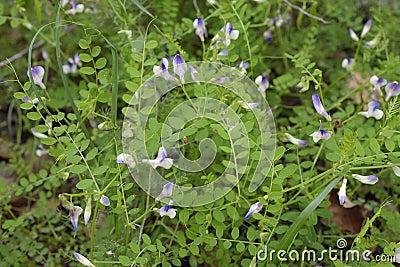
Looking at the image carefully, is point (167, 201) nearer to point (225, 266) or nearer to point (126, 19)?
point (225, 266)

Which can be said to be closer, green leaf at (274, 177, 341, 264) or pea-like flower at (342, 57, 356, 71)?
green leaf at (274, 177, 341, 264)

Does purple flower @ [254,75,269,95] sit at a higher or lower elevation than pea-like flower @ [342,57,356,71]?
higher

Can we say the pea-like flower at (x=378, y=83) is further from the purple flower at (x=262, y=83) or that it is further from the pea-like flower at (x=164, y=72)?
the pea-like flower at (x=164, y=72)

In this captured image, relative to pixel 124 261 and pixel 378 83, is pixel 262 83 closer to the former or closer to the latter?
pixel 378 83

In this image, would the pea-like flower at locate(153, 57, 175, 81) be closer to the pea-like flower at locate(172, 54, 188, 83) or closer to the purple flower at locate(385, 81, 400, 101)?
the pea-like flower at locate(172, 54, 188, 83)

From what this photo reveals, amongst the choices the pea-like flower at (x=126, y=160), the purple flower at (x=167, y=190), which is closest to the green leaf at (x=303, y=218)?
the purple flower at (x=167, y=190)

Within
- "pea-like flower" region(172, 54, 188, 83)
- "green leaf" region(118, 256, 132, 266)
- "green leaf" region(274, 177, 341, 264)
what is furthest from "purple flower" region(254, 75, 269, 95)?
"green leaf" region(118, 256, 132, 266)
